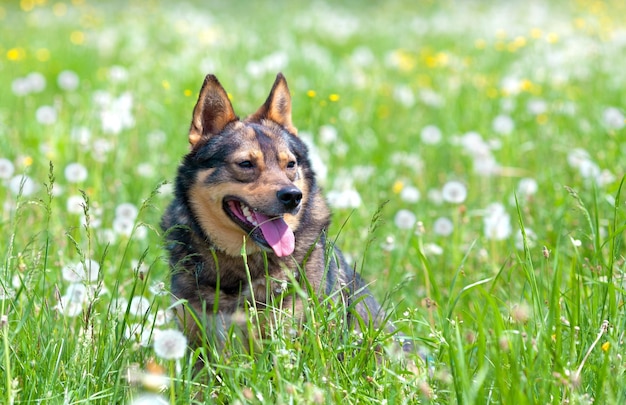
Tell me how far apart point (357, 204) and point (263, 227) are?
126 cm

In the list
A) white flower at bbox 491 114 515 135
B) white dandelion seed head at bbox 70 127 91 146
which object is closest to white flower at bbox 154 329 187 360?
white dandelion seed head at bbox 70 127 91 146

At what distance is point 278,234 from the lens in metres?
3.75

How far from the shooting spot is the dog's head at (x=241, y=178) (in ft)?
12.2

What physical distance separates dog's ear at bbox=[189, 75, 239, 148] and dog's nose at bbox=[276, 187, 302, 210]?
2.08ft

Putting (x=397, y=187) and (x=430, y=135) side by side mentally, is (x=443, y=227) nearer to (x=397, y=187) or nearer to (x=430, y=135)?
(x=397, y=187)

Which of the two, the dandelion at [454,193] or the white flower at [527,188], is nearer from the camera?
the dandelion at [454,193]

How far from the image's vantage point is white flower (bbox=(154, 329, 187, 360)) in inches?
109

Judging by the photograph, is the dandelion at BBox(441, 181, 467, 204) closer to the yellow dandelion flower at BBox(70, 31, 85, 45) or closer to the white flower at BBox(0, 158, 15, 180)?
the white flower at BBox(0, 158, 15, 180)

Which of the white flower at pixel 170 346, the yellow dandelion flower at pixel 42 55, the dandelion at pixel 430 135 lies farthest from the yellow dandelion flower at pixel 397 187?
the yellow dandelion flower at pixel 42 55

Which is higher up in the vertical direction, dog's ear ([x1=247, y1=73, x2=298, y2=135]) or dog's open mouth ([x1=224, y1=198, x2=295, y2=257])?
dog's ear ([x1=247, y1=73, x2=298, y2=135])

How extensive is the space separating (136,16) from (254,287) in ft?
35.0

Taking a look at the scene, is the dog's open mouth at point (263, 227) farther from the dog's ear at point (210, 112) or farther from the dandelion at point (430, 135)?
the dandelion at point (430, 135)

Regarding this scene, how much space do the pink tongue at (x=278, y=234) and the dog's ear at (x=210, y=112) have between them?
565 millimetres

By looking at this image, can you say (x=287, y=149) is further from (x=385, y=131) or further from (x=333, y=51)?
(x=333, y=51)
